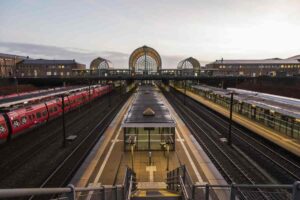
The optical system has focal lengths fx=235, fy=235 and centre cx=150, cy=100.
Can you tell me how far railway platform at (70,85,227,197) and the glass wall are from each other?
490mm

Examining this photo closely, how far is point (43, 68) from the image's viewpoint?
14200 cm

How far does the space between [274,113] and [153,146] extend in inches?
658

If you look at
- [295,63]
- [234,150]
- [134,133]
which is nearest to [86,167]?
[134,133]

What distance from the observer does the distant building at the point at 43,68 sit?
454ft

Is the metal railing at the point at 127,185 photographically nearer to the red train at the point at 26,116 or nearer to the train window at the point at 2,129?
the train window at the point at 2,129

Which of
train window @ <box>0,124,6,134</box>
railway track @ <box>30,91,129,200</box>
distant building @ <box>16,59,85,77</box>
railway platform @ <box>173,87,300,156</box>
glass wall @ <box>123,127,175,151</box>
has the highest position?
distant building @ <box>16,59,85,77</box>

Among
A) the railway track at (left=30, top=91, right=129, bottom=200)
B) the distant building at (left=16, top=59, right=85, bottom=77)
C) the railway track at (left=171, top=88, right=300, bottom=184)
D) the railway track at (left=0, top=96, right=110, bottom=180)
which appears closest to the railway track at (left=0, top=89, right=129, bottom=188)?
the railway track at (left=0, top=96, right=110, bottom=180)

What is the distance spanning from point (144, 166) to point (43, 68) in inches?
5536

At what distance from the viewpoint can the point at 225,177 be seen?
17.3 metres

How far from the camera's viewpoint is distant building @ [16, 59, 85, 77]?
138500 mm

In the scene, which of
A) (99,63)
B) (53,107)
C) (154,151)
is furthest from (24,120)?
(99,63)

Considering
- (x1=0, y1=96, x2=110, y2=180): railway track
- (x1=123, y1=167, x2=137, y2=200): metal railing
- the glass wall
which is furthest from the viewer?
the glass wall

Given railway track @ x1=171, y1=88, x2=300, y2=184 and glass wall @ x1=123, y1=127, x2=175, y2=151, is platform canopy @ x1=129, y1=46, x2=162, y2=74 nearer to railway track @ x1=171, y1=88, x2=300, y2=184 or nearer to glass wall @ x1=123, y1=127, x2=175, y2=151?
railway track @ x1=171, y1=88, x2=300, y2=184

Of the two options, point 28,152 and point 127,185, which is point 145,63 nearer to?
point 28,152
